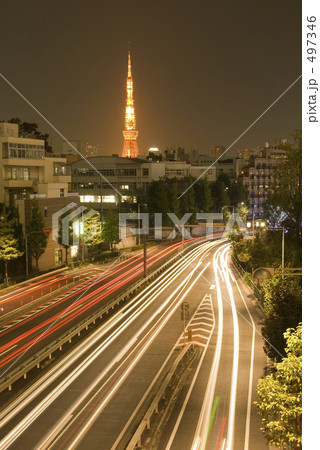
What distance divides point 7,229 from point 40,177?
1336 cm

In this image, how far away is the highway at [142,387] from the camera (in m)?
13.6

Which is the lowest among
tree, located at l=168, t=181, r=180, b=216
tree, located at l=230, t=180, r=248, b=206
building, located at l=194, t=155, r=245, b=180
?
tree, located at l=168, t=181, r=180, b=216

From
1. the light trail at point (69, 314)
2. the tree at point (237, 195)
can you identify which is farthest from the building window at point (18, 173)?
the tree at point (237, 195)

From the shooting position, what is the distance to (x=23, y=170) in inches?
1902

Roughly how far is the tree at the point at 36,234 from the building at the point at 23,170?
3.24 metres

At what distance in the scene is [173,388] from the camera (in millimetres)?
16938

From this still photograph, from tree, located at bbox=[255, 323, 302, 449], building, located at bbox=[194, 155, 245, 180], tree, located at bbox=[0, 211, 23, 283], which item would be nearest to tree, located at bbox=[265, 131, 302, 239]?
tree, located at bbox=[0, 211, 23, 283]

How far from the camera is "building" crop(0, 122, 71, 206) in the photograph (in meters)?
46.1

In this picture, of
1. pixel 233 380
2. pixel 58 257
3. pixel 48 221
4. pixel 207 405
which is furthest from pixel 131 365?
pixel 58 257

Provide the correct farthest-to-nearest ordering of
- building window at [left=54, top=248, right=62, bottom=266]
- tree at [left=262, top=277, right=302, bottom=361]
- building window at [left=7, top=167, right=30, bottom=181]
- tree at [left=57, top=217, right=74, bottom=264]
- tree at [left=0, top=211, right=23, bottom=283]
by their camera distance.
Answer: building window at [left=54, top=248, right=62, bottom=266], building window at [left=7, top=167, right=30, bottom=181], tree at [left=57, top=217, right=74, bottom=264], tree at [left=0, top=211, right=23, bottom=283], tree at [left=262, top=277, right=302, bottom=361]

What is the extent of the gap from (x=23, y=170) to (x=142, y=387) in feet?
114

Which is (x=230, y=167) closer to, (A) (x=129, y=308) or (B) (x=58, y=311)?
(A) (x=129, y=308)

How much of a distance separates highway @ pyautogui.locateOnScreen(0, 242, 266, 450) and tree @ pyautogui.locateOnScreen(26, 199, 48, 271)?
15.0 meters

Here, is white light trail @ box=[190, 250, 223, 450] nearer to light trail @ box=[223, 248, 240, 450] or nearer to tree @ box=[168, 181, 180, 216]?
light trail @ box=[223, 248, 240, 450]
